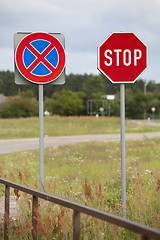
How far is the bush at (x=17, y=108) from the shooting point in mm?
76750

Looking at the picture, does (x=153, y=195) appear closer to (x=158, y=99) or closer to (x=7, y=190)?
→ (x=7, y=190)

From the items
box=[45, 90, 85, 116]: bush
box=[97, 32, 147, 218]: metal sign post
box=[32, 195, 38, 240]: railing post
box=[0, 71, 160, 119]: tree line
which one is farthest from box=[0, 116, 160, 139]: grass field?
box=[45, 90, 85, 116]: bush

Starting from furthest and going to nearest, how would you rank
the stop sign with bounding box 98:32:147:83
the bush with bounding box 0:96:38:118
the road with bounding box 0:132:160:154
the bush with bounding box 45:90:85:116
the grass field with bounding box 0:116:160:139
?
the bush with bounding box 45:90:85:116, the bush with bounding box 0:96:38:118, the grass field with bounding box 0:116:160:139, the road with bounding box 0:132:160:154, the stop sign with bounding box 98:32:147:83

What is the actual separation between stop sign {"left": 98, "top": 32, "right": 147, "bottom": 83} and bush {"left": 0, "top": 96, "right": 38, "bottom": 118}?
72708mm

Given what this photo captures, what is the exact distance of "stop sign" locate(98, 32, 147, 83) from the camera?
15.5 feet

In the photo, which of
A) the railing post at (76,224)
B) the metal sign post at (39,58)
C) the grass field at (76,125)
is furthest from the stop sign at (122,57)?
the grass field at (76,125)

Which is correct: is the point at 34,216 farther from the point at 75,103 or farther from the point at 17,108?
the point at 75,103

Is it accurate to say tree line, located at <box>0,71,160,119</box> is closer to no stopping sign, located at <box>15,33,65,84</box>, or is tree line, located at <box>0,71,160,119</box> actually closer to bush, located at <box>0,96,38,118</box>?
bush, located at <box>0,96,38,118</box>

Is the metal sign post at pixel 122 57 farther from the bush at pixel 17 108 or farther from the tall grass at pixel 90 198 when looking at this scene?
the bush at pixel 17 108

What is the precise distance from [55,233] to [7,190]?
2.37ft

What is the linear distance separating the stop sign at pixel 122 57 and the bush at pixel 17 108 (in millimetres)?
72708

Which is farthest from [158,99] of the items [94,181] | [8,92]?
[94,181]

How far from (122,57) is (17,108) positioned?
73.8 meters

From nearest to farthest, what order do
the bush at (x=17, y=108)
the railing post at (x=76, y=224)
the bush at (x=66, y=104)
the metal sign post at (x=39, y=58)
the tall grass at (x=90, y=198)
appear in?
1. the railing post at (x=76, y=224)
2. the tall grass at (x=90, y=198)
3. the metal sign post at (x=39, y=58)
4. the bush at (x=17, y=108)
5. the bush at (x=66, y=104)
